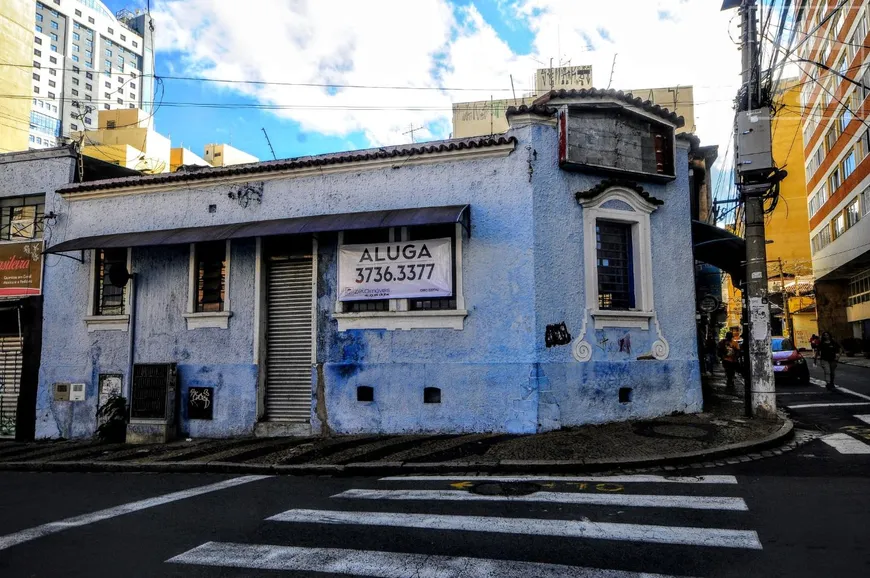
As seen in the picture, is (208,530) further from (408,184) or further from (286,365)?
(408,184)

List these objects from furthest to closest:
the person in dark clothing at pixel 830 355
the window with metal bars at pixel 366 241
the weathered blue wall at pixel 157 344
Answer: the person in dark clothing at pixel 830 355
the weathered blue wall at pixel 157 344
the window with metal bars at pixel 366 241

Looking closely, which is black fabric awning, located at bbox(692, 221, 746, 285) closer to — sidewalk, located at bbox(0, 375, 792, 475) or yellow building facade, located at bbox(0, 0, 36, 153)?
sidewalk, located at bbox(0, 375, 792, 475)

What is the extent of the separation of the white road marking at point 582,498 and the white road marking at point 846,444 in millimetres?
3448

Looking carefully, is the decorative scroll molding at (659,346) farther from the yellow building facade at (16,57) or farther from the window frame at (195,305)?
the yellow building facade at (16,57)

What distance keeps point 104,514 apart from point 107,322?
745 cm

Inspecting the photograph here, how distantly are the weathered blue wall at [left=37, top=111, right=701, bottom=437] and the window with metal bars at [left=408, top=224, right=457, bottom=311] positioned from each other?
306 millimetres

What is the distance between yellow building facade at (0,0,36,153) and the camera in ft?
98.8

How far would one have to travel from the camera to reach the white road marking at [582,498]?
5496 millimetres

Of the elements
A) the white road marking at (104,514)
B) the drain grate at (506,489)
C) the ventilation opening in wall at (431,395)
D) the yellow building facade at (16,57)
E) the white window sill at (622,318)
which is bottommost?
the white road marking at (104,514)

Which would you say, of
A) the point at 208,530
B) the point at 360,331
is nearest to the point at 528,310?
the point at 360,331

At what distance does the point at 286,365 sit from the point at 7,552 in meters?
6.55

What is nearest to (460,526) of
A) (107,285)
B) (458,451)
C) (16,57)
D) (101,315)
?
(458,451)

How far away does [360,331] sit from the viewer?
10727 mm

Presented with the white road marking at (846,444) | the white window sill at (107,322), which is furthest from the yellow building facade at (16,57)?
the white road marking at (846,444)
